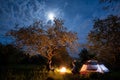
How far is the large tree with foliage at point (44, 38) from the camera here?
2980 centimetres

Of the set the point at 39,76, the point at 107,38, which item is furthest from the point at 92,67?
the point at 39,76

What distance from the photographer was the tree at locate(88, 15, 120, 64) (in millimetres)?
29609

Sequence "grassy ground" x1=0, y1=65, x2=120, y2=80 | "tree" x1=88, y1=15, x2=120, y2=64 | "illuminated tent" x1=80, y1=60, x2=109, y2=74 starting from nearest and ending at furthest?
1. "grassy ground" x1=0, y1=65, x2=120, y2=80
2. "illuminated tent" x1=80, y1=60, x2=109, y2=74
3. "tree" x1=88, y1=15, x2=120, y2=64

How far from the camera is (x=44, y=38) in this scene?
29406 mm

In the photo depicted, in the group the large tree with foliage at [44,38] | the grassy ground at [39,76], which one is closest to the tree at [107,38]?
the large tree with foliage at [44,38]

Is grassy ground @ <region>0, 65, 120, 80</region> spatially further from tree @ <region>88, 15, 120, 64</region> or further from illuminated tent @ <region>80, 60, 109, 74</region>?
tree @ <region>88, 15, 120, 64</region>

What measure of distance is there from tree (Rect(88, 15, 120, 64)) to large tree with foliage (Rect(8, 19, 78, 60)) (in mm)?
3686

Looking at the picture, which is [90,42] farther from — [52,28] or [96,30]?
[52,28]

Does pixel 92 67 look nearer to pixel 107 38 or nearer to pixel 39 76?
pixel 107 38

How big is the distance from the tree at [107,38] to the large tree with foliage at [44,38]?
12.1 ft

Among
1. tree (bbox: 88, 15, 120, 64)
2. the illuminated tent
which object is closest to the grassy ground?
the illuminated tent

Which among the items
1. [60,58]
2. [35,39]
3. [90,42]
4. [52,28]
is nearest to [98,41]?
[90,42]

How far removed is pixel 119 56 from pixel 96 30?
17.6 feet

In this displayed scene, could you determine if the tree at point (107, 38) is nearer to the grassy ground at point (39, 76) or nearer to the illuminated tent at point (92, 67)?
the illuminated tent at point (92, 67)
